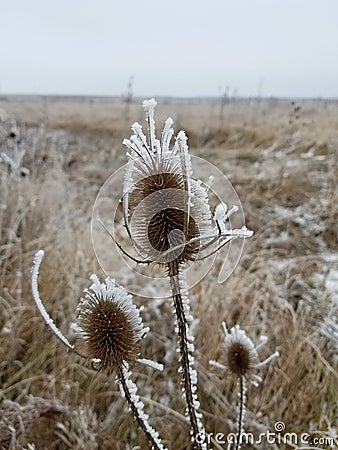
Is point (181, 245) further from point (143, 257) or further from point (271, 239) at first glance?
point (271, 239)

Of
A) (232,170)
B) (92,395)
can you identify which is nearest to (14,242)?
(92,395)

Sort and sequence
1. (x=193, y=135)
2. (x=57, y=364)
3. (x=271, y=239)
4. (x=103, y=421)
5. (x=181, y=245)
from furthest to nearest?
1. (x=193, y=135)
2. (x=271, y=239)
3. (x=57, y=364)
4. (x=103, y=421)
5. (x=181, y=245)

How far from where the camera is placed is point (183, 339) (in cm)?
58

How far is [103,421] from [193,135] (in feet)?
22.5

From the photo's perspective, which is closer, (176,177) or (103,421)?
(176,177)

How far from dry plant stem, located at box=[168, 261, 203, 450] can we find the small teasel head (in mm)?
66

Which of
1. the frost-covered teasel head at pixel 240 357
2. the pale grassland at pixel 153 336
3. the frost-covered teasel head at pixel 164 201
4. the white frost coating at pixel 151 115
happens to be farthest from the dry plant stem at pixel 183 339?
the pale grassland at pixel 153 336

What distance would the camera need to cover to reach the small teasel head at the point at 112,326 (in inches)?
25.0

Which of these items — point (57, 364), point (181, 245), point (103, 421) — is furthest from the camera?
point (57, 364)

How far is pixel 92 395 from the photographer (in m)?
1.64

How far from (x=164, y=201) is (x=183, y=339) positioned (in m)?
0.16

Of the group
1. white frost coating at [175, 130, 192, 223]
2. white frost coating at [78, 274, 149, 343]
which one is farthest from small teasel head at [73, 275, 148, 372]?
white frost coating at [175, 130, 192, 223]

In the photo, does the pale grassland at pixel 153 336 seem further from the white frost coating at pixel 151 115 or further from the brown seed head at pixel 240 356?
the white frost coating at pixel 151 115

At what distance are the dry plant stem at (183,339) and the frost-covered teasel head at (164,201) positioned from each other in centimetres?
2
